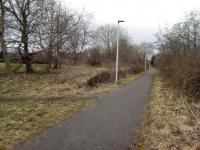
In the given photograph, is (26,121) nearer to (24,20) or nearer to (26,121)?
(26,121)

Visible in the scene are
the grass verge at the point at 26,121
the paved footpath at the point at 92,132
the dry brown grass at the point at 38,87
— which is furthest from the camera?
the dry brown grass at the point at 38,87

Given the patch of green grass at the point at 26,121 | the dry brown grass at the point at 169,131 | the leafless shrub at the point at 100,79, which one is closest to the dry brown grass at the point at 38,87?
the leafless shrub at the point at 100,79

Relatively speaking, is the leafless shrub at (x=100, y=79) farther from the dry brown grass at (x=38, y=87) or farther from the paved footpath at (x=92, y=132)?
the paved footpath at (x=92, y=132)

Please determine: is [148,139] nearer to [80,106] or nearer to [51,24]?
[80,106]

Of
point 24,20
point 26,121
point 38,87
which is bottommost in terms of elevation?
point 26,121

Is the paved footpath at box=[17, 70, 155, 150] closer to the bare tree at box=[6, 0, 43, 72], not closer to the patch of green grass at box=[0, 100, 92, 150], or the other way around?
the patch of green grass at box=[0, 100, 92, 150]

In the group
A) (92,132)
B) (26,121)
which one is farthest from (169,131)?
(26,121)

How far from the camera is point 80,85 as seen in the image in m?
17.8

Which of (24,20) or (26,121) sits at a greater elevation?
(24,20)

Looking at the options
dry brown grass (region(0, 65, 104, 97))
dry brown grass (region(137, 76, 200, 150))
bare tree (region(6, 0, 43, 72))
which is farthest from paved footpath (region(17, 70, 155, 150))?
bare tree (region(6, 0, 43, 72))

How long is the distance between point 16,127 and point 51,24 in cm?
1602

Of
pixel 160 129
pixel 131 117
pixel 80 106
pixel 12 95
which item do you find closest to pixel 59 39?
pixel 12 95

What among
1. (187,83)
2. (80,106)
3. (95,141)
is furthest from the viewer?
(187,83)

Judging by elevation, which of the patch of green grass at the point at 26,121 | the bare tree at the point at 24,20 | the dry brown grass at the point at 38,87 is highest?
the bare tree at the point at 24,20
